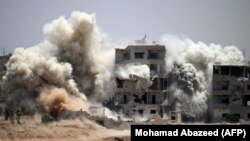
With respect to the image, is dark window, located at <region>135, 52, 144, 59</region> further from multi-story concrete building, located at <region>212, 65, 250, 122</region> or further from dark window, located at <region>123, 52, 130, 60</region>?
multi-story concrete building, located at <region>212, 65, 250, 122</region>

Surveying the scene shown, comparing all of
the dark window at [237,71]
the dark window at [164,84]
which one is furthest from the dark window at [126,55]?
the dark window at [237,71]

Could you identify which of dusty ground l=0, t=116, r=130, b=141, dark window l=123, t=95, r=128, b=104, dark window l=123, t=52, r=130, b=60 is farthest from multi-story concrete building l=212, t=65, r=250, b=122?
dusty ground l=0, t=116, r=130, b=141

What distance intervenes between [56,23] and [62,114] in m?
11.3

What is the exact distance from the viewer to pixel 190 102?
57688 millimetres

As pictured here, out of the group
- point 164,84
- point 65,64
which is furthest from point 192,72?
point 65,64

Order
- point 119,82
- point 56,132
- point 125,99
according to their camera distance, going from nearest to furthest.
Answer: point 56,132 < point 125,99 < point 119,82

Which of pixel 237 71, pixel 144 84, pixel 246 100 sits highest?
pixel 237 71

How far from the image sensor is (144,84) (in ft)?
190

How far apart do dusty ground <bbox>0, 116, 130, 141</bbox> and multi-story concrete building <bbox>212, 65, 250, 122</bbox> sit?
39.7 ft

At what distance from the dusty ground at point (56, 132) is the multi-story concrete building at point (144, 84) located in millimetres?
7517

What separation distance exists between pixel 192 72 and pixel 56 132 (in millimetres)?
18031

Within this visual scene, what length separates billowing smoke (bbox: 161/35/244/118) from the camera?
57.8m

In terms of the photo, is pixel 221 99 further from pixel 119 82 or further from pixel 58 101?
pixel 58 101

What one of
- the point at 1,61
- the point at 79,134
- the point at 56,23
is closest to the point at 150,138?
the point at 79,134
